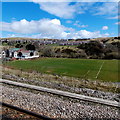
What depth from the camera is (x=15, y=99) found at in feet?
26.2

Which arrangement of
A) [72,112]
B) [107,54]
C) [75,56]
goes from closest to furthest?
[72,112]
[107,54]
[75,56]

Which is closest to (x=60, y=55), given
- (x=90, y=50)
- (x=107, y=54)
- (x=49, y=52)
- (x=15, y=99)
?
(x=49, y=52)

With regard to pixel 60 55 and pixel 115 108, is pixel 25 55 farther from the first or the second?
pixel 115 108

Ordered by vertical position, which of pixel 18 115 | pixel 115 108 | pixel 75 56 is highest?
pixel 75 56

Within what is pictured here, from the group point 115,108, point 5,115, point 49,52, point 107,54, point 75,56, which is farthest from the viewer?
point 49,52

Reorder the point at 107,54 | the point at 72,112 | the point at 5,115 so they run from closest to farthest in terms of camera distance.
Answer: the point at 5,115, the point at 72,112, the point at 107,54

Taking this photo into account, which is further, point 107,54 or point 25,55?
point 25,55

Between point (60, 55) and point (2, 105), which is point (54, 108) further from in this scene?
point (60, 55)

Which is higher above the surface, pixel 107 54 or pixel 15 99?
pixel 107 54

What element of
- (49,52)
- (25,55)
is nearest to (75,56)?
(49,52)

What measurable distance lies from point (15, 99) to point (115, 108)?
5.67 metres

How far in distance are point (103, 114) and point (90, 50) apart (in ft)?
137

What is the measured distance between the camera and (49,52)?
4975 cm

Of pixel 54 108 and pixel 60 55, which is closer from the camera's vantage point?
pixel 54 108
